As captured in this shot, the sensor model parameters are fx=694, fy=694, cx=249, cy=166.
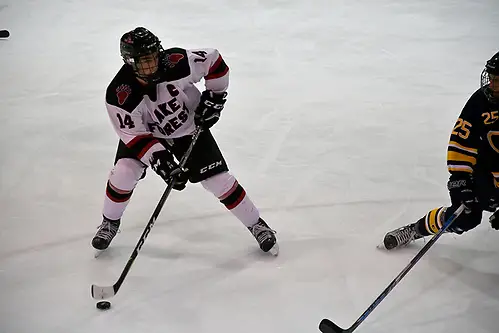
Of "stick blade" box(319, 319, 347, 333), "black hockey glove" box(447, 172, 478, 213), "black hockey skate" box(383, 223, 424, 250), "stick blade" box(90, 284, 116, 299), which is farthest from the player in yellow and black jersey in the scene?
"stick blade" box(90, 284, 116, 299)

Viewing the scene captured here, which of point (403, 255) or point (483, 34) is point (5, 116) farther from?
point (483, 34)

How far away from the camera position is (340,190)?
322cm

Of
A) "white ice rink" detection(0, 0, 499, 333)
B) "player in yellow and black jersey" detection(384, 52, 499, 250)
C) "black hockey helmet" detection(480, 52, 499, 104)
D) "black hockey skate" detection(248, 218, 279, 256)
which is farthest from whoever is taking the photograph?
"black hockey skate" detection(248, 218, 279, 256)

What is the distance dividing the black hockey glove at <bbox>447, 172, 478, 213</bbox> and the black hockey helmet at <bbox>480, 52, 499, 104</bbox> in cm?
28

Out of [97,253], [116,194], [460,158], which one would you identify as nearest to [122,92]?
[116,194]

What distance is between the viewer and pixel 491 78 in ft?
7.18

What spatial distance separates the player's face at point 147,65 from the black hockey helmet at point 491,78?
3.60 feet

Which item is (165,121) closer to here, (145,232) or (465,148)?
(145,232)

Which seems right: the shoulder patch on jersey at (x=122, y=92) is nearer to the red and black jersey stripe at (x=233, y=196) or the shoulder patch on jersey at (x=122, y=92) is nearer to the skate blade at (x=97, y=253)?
the red and black jersey stripe at (x=233, y=196)

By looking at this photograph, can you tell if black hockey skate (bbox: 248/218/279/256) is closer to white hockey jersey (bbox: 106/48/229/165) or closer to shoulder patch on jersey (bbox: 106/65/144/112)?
white hockey jersey (bbox: 106/48/229/165)

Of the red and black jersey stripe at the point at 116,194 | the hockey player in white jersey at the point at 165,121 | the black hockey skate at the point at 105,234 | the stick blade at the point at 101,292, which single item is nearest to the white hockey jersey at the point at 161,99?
the hockey player in white jersey at the point at 165,121

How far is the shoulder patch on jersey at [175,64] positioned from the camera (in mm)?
2496

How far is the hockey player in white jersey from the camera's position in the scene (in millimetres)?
2457

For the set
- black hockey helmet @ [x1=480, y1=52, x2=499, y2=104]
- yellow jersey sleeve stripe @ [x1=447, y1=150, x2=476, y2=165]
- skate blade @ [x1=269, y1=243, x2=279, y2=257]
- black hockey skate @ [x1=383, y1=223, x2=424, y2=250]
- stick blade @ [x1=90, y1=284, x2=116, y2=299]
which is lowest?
skate blade @ [x1=269, y1=243, x2=279, y2=257]
